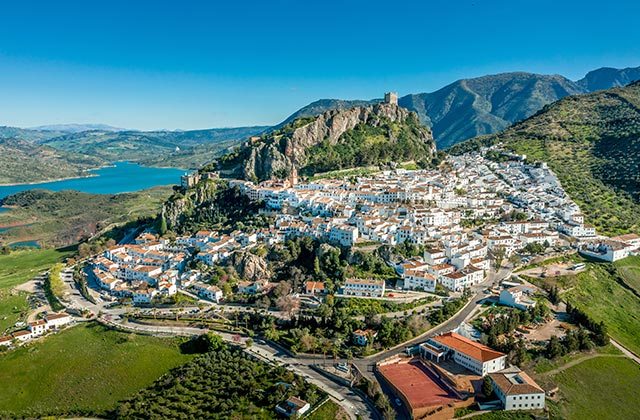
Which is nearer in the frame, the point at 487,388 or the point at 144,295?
the point at 487,388

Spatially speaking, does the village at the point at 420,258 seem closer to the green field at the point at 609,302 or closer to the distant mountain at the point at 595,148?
the green field at the point at 609,302

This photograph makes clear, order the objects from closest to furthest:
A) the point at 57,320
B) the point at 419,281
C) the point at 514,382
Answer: the point at 514,382 → the point at 57,320 → the point at 419,281

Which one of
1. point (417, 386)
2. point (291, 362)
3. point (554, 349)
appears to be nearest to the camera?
point (417, 386)

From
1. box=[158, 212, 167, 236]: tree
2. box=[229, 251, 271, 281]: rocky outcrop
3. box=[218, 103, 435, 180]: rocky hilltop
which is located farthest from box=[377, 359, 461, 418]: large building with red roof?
box=[218, 103, 435, 180]: rocky hilltop

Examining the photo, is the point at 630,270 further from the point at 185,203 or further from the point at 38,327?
the point at 38,327

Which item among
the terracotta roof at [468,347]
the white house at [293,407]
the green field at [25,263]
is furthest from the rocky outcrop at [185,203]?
the terracotta roof at [468,347]

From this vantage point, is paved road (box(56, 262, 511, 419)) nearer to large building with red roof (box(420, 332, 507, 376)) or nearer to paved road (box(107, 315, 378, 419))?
paved road (box(107, 315, 378, 419))

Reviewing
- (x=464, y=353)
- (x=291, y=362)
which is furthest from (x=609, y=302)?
(x=291, y=362)
